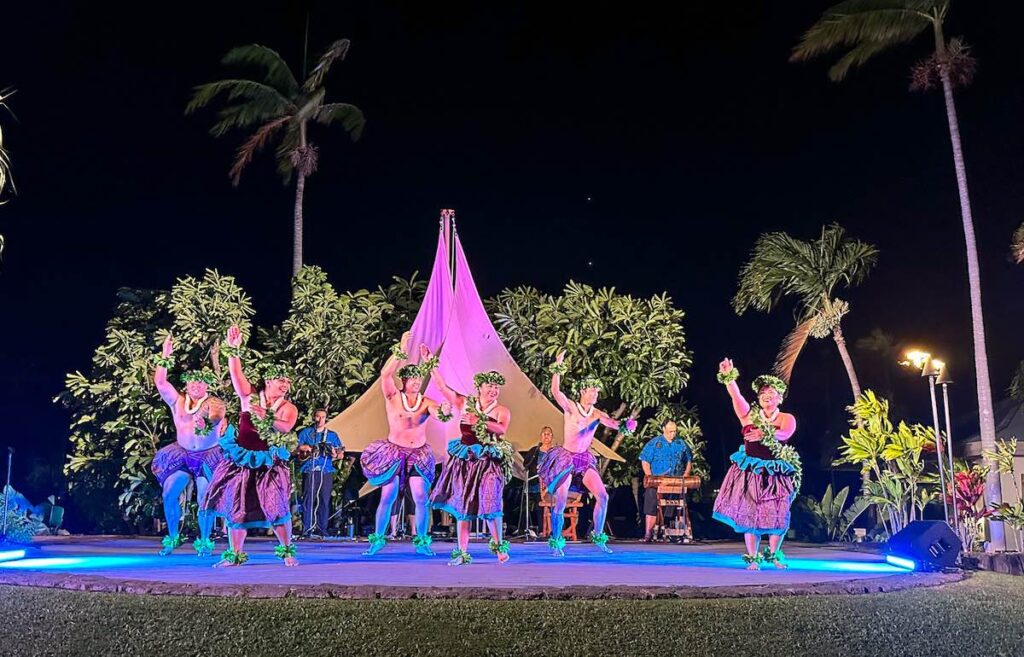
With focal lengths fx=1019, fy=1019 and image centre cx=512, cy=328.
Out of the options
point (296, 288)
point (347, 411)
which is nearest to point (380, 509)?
point (347, 411)

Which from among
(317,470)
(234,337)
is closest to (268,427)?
(234,337)

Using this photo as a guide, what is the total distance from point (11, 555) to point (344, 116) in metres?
8.78

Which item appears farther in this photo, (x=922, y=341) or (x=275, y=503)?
(x=922, y=341)

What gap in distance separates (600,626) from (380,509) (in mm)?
3849

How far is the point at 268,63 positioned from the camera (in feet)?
45.6

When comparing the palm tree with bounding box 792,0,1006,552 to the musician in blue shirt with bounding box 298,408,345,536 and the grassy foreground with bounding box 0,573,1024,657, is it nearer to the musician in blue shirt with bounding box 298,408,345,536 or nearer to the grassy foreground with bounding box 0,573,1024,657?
the musician in blue shirt with bounding box 298,408,345,536

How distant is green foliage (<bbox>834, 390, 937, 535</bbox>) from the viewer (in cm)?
951

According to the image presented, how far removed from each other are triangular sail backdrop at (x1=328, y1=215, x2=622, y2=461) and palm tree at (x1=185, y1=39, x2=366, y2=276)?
3342mm

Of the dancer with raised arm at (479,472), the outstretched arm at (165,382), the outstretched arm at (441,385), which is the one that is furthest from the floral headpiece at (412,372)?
the outstretched arm at (165,382)

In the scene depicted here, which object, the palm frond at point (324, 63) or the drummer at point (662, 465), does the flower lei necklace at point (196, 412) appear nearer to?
the drummer at point (662, 465)

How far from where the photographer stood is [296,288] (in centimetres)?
1208

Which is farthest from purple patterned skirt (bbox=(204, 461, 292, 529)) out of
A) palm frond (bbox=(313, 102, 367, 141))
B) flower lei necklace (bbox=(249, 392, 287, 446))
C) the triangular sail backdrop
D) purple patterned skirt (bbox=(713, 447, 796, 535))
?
palm frond (bbox=(313, 102, 367, 141))

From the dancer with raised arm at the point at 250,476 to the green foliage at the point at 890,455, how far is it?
226 inches

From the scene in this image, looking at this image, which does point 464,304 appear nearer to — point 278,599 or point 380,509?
point 380,509
